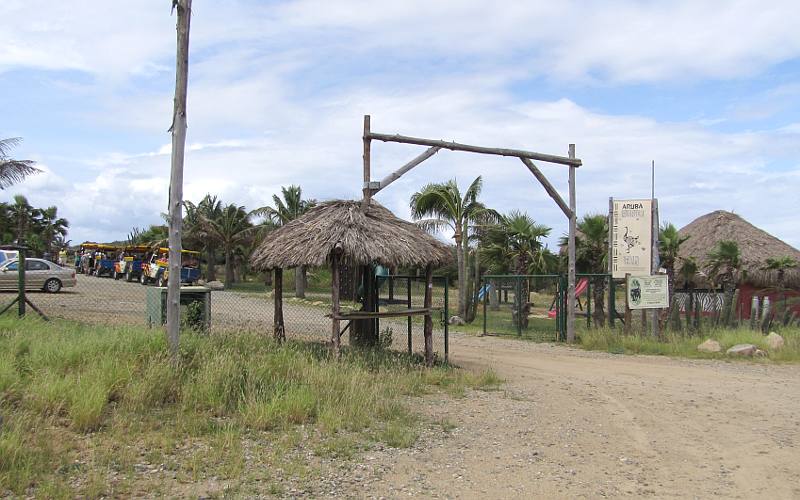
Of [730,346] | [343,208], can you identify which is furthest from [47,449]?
[730,346]

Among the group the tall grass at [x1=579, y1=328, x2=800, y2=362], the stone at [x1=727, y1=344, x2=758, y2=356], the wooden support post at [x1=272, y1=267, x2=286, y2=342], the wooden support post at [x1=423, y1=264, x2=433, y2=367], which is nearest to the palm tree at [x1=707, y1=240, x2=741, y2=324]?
the tall grass at [x1=579, y1=328, x2=800, y2=362]

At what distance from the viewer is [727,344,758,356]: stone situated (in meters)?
15.6

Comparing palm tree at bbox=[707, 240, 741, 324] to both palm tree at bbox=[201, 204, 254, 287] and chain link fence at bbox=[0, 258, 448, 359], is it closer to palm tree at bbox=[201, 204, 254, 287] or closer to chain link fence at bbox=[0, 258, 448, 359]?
chain link fence at bbox=[0, 258, 448, 359]

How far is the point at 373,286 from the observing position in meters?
14.2

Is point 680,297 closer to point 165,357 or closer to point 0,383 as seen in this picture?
point 165,357

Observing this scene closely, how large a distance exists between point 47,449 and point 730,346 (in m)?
14.4

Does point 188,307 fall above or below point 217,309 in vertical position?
above

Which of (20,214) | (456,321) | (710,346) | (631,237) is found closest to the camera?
(710,346)

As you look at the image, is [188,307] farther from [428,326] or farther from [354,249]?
[428,326]

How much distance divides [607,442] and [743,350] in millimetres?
9369

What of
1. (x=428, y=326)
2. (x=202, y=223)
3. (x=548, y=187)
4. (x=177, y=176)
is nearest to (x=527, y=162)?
(x=548, y=187)

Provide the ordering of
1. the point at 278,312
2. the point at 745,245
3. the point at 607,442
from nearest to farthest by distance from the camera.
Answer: the point at 607,442
the point at 278,312
the point at 745,245

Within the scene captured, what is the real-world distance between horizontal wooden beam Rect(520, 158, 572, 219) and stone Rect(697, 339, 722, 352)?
4513mm

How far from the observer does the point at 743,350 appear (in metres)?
15.6
